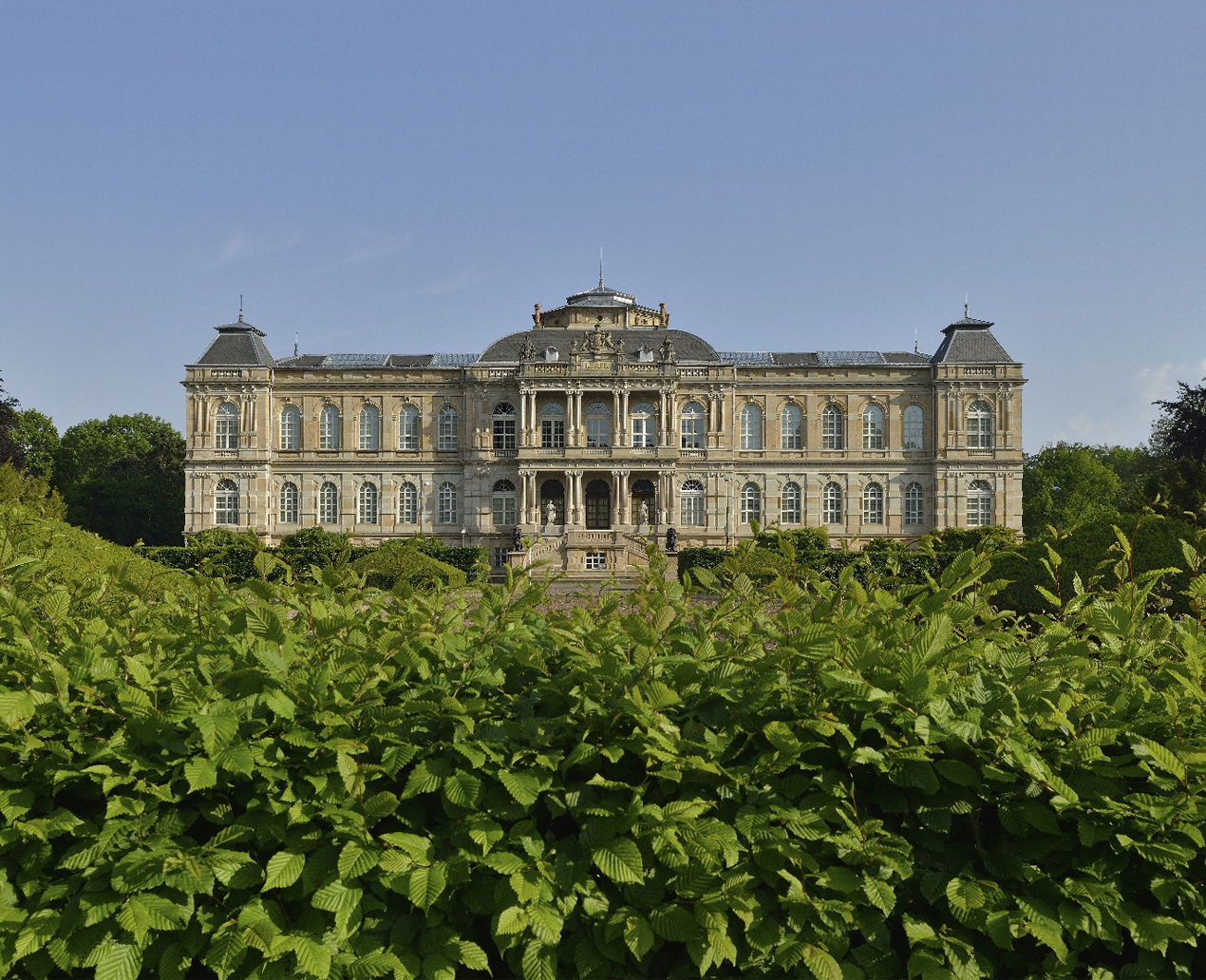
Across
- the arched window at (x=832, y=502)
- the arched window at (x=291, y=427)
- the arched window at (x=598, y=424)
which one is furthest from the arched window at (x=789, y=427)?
the arched window at (x=291, y=427)

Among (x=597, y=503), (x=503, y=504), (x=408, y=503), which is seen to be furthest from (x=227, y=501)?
(x=597, y=503)

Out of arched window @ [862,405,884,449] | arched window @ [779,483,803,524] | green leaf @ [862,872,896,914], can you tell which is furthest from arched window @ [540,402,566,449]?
green leaf @ [862,872,896,914]

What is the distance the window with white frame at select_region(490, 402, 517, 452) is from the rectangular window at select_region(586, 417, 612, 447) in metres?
4.54

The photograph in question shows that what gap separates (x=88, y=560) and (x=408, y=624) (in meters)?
8.80

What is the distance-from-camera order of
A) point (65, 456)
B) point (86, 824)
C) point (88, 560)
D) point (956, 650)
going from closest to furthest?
point (86, 824) < point (956, 650) < point (88, 560) < point (65, 456)

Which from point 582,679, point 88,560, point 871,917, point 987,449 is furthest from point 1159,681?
point 987,449

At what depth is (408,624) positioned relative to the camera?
136 inches

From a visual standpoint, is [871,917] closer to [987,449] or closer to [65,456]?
[987,449]

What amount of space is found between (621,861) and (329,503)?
49.3 m

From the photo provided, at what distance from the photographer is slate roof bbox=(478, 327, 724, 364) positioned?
1921 inches

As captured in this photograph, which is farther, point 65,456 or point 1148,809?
point 65,456

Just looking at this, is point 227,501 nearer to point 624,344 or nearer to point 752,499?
point 624,344

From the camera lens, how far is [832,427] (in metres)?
48.9

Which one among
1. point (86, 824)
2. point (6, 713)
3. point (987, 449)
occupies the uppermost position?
point (987, 449)
